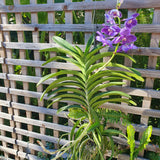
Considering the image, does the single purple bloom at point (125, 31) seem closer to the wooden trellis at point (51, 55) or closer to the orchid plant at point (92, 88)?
the orchid plant at point (92, 88)

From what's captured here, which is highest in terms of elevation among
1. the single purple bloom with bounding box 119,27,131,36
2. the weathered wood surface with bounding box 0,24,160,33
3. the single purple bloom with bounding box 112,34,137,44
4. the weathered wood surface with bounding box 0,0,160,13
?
the weathered wood surface with bounding box 0,0,160,13

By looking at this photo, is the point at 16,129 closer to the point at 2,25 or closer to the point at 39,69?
the point at 39,69

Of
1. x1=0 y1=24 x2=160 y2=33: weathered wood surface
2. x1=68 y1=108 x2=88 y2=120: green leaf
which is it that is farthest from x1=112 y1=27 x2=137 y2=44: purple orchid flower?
x1=68 y1=108 x2=88 y2=120: green leaf

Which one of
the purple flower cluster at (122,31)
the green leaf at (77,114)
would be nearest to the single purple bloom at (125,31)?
the purple flower cluster at (122,31)

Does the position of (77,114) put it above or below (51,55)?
below

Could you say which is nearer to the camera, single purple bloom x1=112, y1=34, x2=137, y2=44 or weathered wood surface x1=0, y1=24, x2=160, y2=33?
single purple bloom x1=112, y1=34, x2=137, y2=44

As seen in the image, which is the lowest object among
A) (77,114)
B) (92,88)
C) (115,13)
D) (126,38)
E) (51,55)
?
(77,114)

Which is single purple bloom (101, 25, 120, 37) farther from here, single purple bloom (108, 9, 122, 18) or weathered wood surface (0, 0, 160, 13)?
weathered wood surface (0, 0, 160, 13)

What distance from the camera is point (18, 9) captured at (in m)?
1.74

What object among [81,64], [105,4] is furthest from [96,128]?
[105,4]

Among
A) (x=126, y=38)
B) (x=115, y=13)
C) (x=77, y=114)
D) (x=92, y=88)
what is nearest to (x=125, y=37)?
(x=126, y=38)

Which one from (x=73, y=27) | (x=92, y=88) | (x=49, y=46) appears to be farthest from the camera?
(x=49, y=46)

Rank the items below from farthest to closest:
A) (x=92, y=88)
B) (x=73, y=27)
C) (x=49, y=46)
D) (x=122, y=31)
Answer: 1. (x=49, y=46)
2. (x=73, y=27)
3. (x=92, y=88)
4. (x=122, y=31)

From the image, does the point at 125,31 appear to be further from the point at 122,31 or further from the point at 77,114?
the point at 77,114
